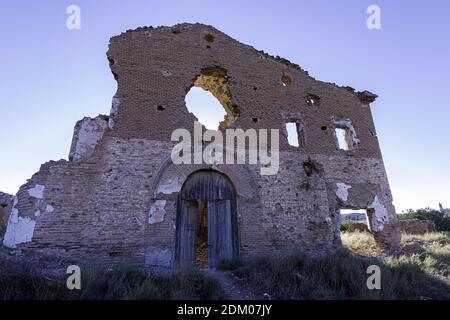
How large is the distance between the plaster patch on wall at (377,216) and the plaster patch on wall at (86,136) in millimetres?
9408

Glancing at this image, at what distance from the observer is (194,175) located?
8.80 metres

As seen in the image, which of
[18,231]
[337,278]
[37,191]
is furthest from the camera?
[37,191]

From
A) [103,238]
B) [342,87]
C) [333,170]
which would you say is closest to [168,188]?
[103,238]

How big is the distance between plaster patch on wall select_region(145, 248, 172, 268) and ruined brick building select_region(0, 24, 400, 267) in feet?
0.11

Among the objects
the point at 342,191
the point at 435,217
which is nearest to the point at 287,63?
the point at 342,191

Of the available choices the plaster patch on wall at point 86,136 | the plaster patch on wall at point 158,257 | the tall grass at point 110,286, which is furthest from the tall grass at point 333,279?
the plaster patch on wall at point 86,136

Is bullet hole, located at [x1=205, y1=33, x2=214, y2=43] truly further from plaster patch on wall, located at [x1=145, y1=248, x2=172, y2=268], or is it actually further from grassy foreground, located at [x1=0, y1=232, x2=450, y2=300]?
grassy foreground, located at [x1=0, y1=232, x2=450, y2=300]

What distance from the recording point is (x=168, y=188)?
826cm

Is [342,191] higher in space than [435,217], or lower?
lower

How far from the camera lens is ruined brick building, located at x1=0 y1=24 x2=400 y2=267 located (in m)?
7.36

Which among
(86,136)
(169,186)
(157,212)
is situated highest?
Result: (86,136)

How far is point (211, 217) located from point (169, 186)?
1546mm

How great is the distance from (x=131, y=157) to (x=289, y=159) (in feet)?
16.6

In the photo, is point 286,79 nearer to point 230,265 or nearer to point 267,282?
point 230,265
